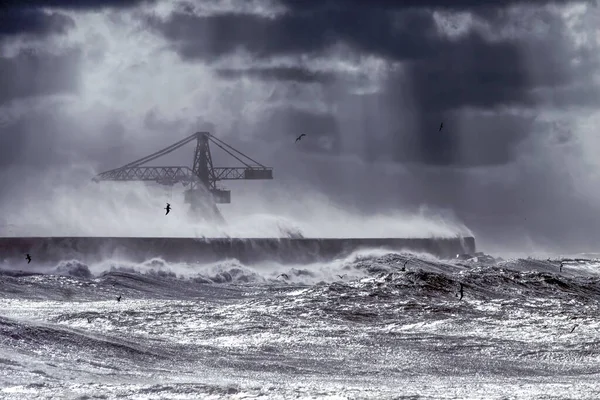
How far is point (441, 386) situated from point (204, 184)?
9661 centimetres

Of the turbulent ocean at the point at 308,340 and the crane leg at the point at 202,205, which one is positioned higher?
the crane leg at the point at 202,205

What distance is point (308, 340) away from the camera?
2438 cm

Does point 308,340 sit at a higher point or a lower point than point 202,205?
lower

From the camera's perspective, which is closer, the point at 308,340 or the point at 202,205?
the point at 308,340

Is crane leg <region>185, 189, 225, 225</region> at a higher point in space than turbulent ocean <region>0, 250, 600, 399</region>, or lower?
higher

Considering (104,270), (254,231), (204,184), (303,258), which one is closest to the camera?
(104,270)

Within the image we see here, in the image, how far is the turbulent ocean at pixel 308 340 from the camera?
1814 cm

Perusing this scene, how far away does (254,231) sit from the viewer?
291 ft

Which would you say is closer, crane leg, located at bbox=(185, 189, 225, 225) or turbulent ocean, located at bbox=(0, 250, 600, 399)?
turbulent ocean, located at bbox=(0, 250, 600, 399)

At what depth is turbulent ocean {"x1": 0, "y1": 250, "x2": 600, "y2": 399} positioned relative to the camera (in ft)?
59.5

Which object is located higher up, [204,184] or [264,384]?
[204,184]

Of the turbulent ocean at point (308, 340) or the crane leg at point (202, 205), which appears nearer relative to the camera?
the turbulent ocean at point (308, 340)

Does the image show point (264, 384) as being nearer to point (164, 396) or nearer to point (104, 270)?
point (164, 396)

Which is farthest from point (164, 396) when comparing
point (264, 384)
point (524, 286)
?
point (524, 286)
